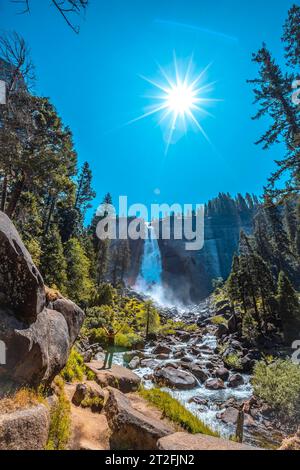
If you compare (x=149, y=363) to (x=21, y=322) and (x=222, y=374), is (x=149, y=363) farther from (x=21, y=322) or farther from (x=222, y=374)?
(x=21, y=322)

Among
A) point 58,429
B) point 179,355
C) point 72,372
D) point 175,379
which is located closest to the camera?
point 58,429

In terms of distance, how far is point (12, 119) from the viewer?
13.3 m

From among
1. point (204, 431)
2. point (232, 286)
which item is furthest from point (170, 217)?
point (204, 431)

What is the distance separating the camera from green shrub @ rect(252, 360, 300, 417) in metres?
12.6

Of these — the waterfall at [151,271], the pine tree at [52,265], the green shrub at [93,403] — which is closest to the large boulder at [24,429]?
the green shrub at [93,403]

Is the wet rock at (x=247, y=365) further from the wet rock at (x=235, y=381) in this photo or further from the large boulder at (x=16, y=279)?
the large boulder at (x=16, y=279)

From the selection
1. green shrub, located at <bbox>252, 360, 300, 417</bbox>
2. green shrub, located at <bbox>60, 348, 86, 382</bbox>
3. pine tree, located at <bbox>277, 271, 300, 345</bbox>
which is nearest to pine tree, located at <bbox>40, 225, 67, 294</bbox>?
green shrub, located at <bbox>60, 348, 86, 382</bbox>

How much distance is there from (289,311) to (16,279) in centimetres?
→ 2897

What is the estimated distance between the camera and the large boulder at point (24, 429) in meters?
4.43

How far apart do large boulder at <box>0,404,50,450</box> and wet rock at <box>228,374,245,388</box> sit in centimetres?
1654

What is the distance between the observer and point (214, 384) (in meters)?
17.8

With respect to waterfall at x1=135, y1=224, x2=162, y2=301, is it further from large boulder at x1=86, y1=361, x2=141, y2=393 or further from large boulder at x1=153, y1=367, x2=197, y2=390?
large boulder at x1=86, y1=361, x2=141, y2=393

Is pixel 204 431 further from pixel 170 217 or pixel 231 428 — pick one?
pixel 170 217

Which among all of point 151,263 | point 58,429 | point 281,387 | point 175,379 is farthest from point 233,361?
point 151,263
